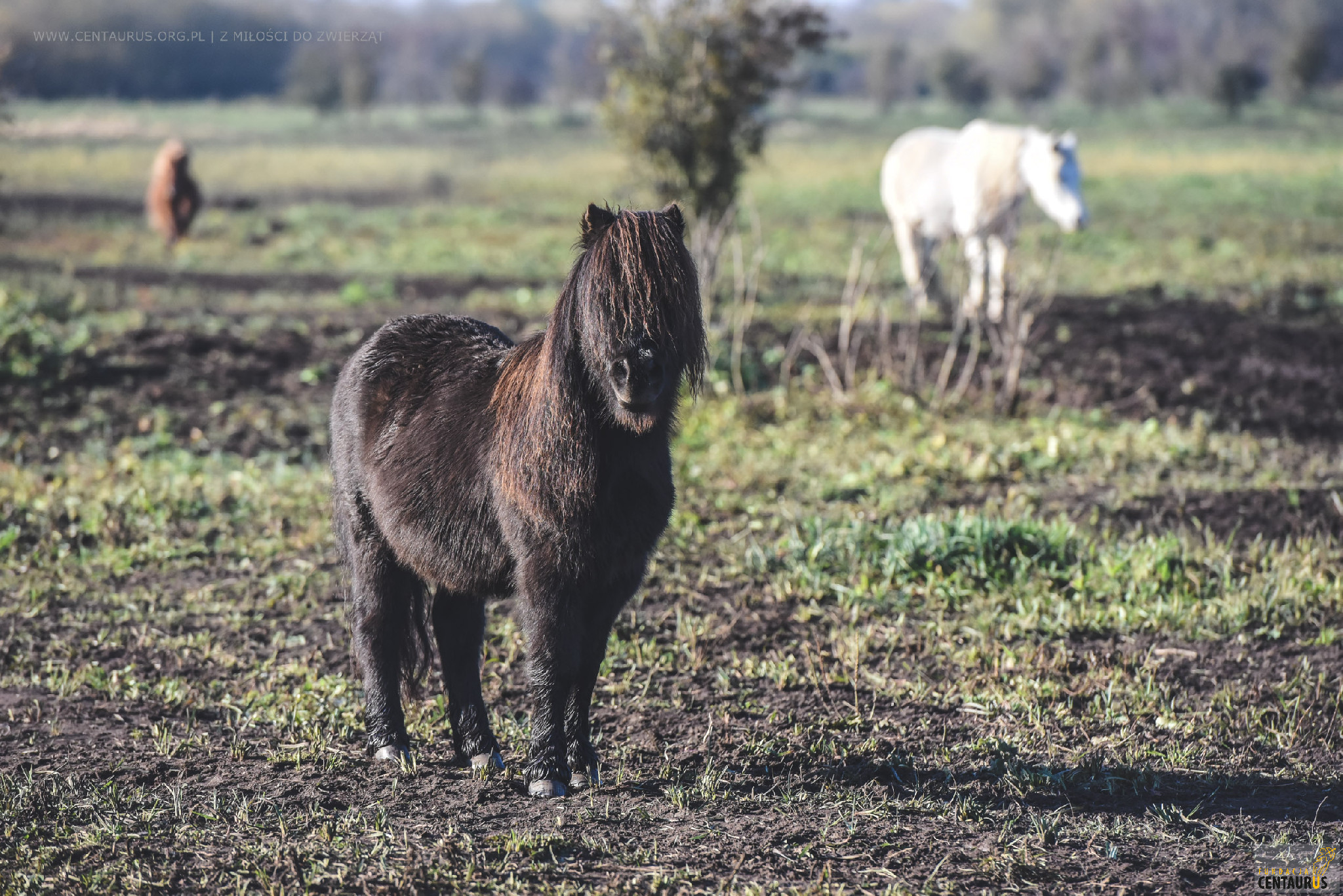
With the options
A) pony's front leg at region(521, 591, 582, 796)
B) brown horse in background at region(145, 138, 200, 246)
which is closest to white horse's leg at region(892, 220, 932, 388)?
pony's front leg at region(521, 591, 582, 796)

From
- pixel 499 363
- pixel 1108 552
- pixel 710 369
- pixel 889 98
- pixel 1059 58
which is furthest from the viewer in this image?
pixel 1059 58

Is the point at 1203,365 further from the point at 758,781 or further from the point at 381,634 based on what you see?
the point at 381,634

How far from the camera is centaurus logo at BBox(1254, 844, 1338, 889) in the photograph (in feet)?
11.4

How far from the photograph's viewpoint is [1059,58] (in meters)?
134

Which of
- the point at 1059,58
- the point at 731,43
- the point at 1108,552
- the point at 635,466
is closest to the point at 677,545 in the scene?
the point at 1108,552

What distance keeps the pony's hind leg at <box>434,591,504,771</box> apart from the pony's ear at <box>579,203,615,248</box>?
1.47 metres

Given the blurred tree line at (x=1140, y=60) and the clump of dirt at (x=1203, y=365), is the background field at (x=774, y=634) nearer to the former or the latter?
the clump of dirt at (x=1203, y=365)

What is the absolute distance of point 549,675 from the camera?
12.9ft

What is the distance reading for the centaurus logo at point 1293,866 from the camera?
3.47 meters

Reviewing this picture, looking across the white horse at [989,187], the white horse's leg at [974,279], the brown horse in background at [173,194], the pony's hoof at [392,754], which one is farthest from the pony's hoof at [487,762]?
the brown horse in background at [173,194]

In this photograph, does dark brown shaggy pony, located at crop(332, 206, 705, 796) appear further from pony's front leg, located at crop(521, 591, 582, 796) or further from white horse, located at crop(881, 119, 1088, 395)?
white horse, located at crop(881, 119, 1088, 395)

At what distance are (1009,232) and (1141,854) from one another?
9706 millimetres

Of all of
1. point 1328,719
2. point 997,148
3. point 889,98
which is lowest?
point 1328,719

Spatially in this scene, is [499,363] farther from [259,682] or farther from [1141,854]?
[1141,854]
